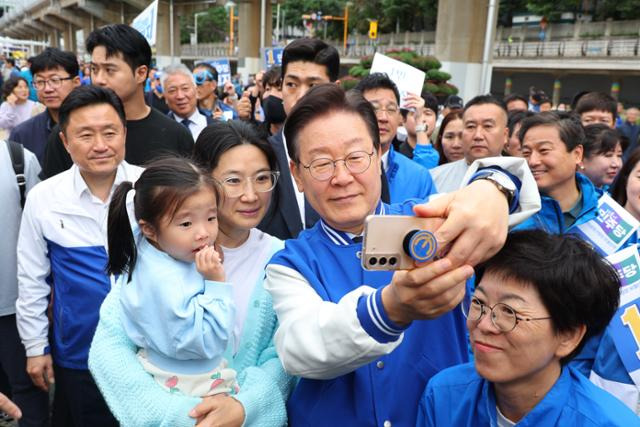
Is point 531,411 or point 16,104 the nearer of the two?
point 531,411

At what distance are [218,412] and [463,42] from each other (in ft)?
74.7

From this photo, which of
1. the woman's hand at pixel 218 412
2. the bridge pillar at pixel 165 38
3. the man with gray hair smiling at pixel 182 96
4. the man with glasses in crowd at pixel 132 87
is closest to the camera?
the woman's hand at pixel 218 412

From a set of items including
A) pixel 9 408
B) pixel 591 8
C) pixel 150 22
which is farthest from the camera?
pixel 591 8

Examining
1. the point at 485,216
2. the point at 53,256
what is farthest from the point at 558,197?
the point at 53,256

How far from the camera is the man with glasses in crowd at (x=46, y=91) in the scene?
13.2 feet

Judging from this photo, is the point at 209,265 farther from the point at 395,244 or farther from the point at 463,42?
the point at 463,42

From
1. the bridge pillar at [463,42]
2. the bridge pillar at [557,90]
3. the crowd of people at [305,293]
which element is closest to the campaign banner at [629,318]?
the crowd of people at [305,293]

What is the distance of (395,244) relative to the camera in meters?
1.05

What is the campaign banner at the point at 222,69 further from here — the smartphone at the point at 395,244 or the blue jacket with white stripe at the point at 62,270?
the smartphone at the point at 395,244

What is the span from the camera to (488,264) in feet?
5.16

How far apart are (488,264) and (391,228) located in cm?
65

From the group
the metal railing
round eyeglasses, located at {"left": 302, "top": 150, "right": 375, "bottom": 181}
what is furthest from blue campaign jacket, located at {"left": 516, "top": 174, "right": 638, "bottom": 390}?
the metal railing

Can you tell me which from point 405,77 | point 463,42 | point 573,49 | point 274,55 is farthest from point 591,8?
point 405,77

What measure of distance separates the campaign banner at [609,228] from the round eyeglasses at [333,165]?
1649 millimetres
